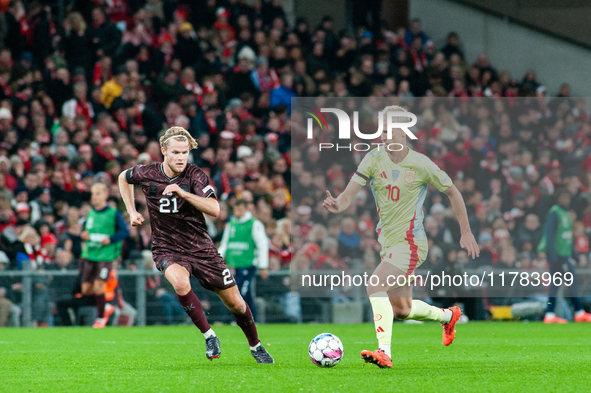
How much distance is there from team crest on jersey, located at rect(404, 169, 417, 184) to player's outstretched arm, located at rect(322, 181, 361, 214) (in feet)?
1.41

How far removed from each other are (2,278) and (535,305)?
8.95 m

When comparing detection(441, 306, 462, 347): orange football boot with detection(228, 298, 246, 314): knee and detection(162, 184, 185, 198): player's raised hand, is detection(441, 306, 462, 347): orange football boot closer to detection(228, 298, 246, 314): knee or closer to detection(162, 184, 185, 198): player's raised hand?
detection(228, 298, 246, 314): knee

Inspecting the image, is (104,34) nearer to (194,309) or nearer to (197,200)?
(194,309)

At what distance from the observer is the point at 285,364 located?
781 centimetres

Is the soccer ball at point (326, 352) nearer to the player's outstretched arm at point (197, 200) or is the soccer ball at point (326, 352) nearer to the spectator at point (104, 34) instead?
the player's outstretched arm at point (197, 200)

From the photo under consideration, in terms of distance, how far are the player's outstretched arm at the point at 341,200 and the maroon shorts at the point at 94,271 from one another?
22.3 feet

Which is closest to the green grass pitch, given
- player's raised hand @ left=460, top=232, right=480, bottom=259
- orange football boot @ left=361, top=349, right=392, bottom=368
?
orange football boot @ left=361, top=349, right=392, bottom=368

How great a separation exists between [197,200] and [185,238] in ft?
1.98

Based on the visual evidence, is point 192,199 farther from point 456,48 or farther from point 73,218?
point 456,48

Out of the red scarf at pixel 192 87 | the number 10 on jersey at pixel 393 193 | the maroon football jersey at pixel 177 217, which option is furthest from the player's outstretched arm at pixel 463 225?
the red scarf at pixel 192 87

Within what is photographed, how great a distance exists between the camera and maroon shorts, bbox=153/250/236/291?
774 centimetres

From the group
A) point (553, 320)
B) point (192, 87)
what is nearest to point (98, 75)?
point (192, 87)

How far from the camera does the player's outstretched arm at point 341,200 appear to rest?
→ 772cm

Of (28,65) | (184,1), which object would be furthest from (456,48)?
(28,65)
